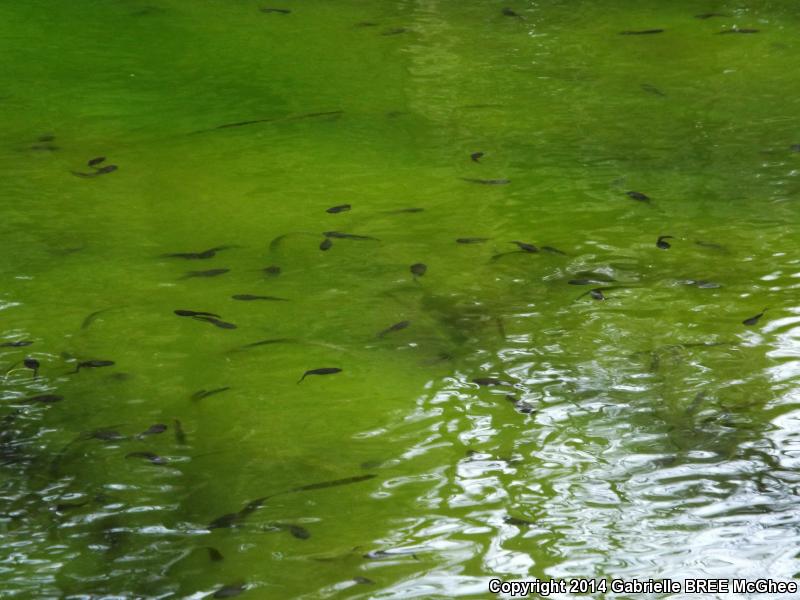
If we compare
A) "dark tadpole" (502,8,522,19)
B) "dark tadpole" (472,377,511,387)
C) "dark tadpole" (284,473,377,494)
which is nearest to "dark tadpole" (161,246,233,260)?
"dark tadpole" (472,377,511,387)

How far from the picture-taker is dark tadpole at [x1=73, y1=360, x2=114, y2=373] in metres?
2.47

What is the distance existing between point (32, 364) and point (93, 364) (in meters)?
0.14

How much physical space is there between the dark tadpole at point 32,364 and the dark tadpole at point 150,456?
0.42 meters

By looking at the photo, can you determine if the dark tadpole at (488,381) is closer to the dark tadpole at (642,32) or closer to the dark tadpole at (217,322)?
the dark tadpole at (217,322)

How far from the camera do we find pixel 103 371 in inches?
96.7

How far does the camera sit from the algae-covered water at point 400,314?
6.35 feet

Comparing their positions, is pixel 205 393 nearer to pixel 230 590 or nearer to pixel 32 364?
pixel 32 364

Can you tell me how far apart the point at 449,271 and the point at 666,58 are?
192 cm

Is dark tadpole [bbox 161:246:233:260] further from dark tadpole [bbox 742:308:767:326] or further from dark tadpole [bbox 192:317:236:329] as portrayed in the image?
dark tadpole [bbox 742:308:767:326]

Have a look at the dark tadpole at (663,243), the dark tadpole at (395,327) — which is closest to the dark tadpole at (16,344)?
the dark tadpole at (395,327)

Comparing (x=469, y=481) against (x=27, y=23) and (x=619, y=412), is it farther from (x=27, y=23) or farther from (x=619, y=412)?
(x=27, y=23)

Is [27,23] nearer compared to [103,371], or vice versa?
[103,371]

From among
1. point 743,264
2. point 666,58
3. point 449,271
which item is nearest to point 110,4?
point 666,58

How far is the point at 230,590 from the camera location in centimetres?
182
